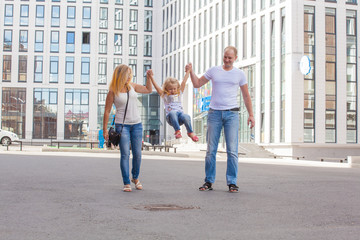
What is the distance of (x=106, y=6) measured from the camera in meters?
67.2

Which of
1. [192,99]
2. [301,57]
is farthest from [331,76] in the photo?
[192,99]

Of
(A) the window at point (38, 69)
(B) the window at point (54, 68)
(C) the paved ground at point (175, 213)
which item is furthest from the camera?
(B) the window at point (54, 68)

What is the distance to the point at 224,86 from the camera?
26.6 ft

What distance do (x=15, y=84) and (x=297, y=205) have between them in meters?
62.5

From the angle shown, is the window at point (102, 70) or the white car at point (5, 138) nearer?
the white car at point (5, 138)

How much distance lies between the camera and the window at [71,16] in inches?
2630

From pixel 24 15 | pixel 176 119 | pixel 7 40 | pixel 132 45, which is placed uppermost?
pixel 24 15

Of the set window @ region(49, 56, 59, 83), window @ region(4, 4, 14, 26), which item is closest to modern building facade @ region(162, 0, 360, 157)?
window @ region(49, 56, 59, 83)

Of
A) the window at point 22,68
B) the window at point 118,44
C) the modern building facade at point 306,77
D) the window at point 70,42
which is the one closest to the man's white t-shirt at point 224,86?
the modern building facade at point 306,77

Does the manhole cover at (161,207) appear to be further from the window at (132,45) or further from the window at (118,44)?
the window at (132,45)

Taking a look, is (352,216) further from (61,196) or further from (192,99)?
(192,99)

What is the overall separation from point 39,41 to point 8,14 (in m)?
4.85

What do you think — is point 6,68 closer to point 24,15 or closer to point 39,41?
point 39,41

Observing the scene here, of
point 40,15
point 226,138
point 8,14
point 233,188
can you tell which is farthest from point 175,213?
point 8,14
